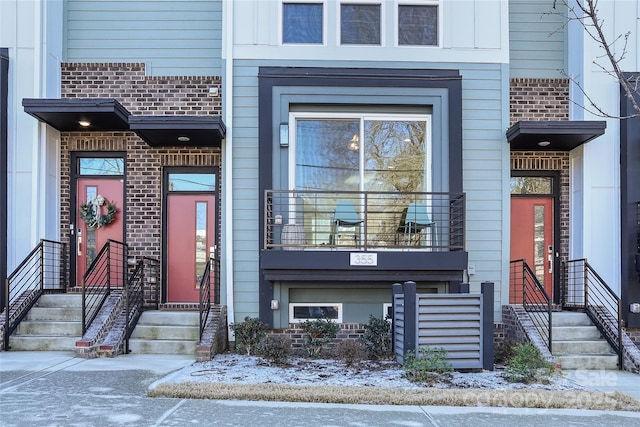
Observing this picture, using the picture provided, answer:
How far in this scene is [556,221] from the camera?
9.91 meters

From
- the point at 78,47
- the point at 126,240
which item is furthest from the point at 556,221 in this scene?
the point at 78,47

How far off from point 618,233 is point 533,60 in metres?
3.29

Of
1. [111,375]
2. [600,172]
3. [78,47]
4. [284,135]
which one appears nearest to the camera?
[111,375]

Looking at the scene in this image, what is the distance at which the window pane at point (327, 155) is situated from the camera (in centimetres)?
884

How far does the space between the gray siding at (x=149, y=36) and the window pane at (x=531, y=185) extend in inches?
223

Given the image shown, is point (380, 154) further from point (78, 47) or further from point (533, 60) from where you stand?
point (78, 47)

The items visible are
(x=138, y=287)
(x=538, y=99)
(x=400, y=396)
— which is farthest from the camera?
(x=538, y=99)

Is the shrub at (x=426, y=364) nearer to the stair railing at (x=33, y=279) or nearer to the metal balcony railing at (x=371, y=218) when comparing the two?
the metal balcony railing at (x=371, y=218)

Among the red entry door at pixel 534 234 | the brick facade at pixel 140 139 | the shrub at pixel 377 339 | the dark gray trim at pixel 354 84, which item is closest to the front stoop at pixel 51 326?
the brick facade at pixel 140 139

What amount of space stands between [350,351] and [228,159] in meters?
3.45

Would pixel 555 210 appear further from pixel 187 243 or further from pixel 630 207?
pixel 187 243

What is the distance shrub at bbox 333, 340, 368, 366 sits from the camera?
25.5ft

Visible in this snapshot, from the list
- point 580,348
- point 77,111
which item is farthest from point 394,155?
point 77,111

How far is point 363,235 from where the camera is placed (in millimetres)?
8664
